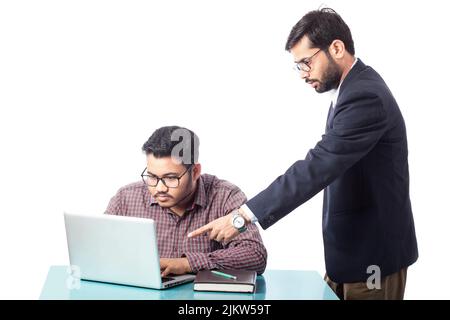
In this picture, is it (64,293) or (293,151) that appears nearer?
(64,293)

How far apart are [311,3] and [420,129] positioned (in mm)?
1061

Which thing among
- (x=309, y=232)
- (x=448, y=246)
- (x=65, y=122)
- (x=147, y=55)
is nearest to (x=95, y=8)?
(x=147, y=55)

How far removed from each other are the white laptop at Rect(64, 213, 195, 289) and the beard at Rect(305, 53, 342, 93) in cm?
95

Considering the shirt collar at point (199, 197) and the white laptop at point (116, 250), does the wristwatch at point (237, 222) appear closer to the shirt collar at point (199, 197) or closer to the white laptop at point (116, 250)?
the white laptop at point (116, 250)

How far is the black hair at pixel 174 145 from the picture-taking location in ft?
10.00

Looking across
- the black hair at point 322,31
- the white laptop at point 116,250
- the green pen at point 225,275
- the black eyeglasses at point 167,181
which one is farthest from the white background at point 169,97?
the green pen at point 225,275

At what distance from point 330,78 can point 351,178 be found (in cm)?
42

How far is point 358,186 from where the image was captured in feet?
9.50

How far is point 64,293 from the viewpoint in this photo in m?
2.64

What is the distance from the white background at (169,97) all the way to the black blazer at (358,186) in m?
1.58

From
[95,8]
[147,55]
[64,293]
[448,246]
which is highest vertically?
[95,8]

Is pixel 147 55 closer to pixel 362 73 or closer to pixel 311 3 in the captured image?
pixel 311 3

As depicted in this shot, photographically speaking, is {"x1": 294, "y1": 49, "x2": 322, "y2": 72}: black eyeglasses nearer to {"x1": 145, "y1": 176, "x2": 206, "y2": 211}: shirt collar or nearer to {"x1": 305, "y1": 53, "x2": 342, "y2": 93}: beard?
{"x1": 305, "y1": 53, "x2": 342, "y2": 93}: beard

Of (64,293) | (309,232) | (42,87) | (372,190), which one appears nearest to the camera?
(64,293)
